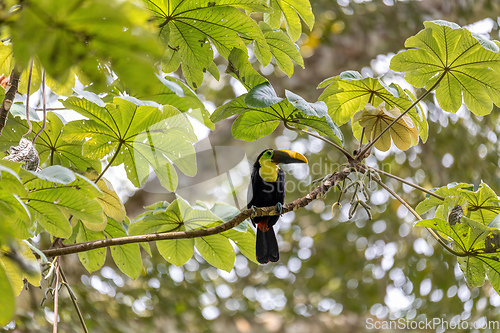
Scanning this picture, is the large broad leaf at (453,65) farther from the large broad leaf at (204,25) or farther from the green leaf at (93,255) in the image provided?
the green leaf at (93,255)

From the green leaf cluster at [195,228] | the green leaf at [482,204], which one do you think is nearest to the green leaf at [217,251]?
the green leaf cluster at [195,228]

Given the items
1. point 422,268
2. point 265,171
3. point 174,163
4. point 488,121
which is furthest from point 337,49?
point 174,163

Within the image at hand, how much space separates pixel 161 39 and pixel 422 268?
507 cm

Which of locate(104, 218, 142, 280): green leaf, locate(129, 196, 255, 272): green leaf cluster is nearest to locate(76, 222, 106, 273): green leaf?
locate(104, 218, 142, 280): green leaf

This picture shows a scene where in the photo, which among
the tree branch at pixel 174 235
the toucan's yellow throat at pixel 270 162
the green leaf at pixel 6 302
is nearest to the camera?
the green leaf at pixel 6 302

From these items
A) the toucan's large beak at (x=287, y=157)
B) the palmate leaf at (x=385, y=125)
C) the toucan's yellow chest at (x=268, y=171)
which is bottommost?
the toucan's yellow chest at (x=268, y=171)

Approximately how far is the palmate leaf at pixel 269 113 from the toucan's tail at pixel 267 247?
2.77ft

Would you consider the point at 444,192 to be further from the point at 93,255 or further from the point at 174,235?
the point at 93,255

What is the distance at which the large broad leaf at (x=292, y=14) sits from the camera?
66.7 inches

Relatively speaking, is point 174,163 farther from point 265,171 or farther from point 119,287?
point 119,287

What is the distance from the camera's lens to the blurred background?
4.63 meters

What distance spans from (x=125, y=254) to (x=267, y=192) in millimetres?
1190

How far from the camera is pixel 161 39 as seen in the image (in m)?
1.55

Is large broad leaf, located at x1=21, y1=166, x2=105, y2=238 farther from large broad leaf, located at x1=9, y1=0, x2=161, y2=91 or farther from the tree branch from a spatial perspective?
large broad leaf, located at x1=9, y1=0, x2=161, y2=91
